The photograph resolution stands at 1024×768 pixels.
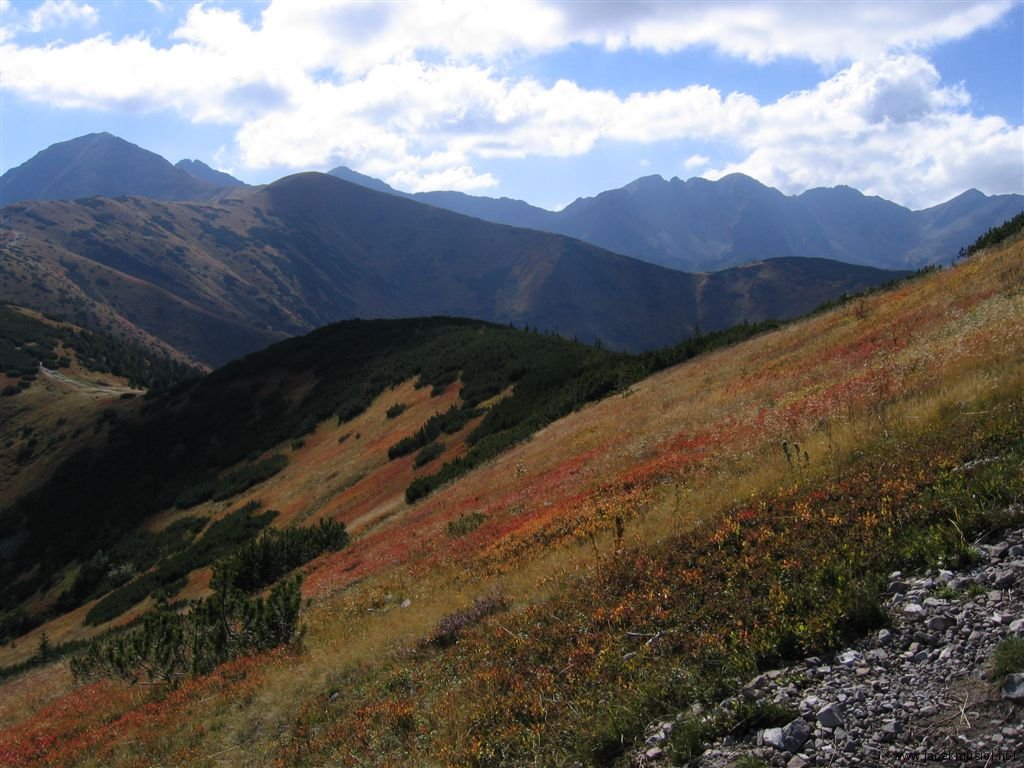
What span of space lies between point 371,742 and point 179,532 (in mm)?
46329

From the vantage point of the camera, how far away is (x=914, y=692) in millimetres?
4645

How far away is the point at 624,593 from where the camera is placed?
27.1 ft

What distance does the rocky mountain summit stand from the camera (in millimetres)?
4160

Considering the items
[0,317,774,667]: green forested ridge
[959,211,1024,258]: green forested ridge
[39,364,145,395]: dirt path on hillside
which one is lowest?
[0,317,774,667]: green forested ridge

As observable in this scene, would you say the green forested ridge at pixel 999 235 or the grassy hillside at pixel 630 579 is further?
the green forested ridge at pixel 999 235

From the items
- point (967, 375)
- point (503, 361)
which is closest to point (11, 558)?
point (503, 361)

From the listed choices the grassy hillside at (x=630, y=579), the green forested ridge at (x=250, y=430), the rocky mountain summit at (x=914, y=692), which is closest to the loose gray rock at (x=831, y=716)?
the rocky mountain summit at (x=914, y=692)

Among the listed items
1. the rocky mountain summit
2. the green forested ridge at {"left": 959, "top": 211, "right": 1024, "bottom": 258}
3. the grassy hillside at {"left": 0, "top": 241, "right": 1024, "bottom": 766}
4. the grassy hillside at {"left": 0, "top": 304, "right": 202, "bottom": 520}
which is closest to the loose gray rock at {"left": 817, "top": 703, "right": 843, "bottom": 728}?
the rocky mountain summit

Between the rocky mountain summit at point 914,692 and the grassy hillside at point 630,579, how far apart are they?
0.89 ft

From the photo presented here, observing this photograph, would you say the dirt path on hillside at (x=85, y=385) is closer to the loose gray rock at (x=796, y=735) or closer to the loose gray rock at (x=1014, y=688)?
the loose gray rock at (x=796, y=735)

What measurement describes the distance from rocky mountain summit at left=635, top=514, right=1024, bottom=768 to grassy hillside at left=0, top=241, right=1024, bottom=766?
0.27m

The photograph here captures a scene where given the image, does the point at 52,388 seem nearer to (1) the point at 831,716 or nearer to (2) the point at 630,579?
(2) the point at 630,579

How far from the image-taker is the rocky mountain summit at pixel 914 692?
4160 mm

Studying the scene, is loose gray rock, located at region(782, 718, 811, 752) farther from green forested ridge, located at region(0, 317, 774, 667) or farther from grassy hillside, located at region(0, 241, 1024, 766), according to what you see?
green forested ridge, located at region(0, 317, 774, 667)
